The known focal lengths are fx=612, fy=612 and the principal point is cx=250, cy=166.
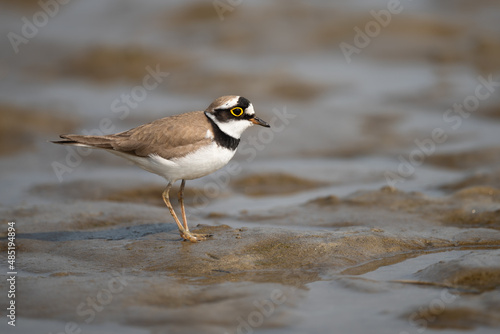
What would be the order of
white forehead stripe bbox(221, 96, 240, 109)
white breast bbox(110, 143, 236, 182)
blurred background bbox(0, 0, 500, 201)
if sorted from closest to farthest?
1. white breast bbox(110, 143, 236, 182)
2. white forehead stripe bbox(221, 96, 240, 109)
3. blurred background bbox(0, 0, 500, 201)

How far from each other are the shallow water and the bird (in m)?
0.88

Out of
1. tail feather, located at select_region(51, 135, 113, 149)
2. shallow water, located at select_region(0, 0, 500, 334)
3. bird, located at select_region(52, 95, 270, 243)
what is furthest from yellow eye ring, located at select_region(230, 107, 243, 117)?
tail feather, located at select_region(51, 135, 113, 149)

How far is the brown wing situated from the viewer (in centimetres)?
734

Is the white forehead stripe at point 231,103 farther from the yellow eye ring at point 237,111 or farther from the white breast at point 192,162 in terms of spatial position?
the white breast at point 192,162

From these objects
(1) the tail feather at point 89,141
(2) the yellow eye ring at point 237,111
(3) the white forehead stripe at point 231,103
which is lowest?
(1) the tail feather at point 89,141

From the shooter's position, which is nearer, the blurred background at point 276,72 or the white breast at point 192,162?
the white breast at point 192,162

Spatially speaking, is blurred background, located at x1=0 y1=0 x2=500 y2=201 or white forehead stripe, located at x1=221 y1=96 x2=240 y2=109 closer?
white forehead stripe, located at x1=221 y1=96 x2=240 y2=109

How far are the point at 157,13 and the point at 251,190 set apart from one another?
9779 mm

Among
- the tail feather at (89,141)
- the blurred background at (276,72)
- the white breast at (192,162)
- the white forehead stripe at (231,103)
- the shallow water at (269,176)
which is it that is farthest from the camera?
the blurred background at (276,72)

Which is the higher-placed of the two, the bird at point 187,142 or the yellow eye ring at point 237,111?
the yellow eye ring at point 237,111

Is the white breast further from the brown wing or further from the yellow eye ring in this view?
the yellow eye ring

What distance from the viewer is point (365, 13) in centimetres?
1817

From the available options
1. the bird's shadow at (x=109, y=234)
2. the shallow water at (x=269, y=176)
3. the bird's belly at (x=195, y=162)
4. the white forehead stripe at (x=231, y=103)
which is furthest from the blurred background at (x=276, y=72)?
the bird's belly at (x=195, y=162)

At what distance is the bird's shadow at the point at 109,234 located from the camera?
7719 millimetres
